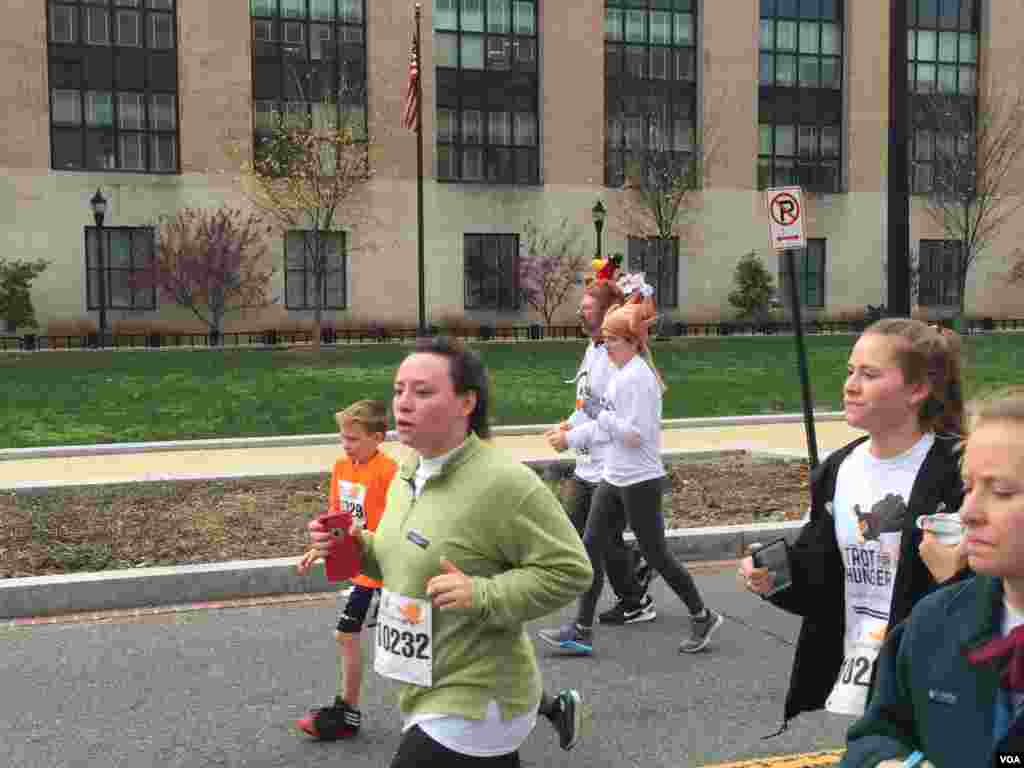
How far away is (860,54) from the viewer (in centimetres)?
5188

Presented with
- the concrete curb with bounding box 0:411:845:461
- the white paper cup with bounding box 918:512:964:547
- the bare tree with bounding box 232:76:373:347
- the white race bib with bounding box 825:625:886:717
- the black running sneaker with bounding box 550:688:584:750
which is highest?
the bare tree with bounding box 232:76:373:347

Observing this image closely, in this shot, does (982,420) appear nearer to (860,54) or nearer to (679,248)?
(679,248)

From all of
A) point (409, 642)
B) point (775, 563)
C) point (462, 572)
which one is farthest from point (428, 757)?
point (775, 563)

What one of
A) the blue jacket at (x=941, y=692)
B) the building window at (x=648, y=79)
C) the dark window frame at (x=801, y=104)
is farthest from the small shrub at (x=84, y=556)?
the dark window frame at (x=801, y=104)

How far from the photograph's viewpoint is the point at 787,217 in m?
11.0

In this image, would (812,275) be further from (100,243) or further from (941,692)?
(941,692)

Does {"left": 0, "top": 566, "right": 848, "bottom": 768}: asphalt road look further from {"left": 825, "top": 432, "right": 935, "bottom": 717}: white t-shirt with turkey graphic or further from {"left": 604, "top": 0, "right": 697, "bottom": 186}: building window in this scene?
{"left": 604, "top": 0, "right": 697, "bottom": 186}: building window

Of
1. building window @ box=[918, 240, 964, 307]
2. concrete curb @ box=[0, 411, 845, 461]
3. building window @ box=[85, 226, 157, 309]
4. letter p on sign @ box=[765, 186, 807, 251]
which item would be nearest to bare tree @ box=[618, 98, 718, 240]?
building window @ box=[918, 240, 964, 307]

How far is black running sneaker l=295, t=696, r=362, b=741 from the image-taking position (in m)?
5.25

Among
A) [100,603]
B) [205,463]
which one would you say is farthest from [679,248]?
[100,603]

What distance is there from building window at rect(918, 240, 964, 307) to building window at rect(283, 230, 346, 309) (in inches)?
1019

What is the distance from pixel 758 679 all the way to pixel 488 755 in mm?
3408

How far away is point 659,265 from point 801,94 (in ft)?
37.0

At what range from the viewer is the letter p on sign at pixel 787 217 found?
1091 cm
